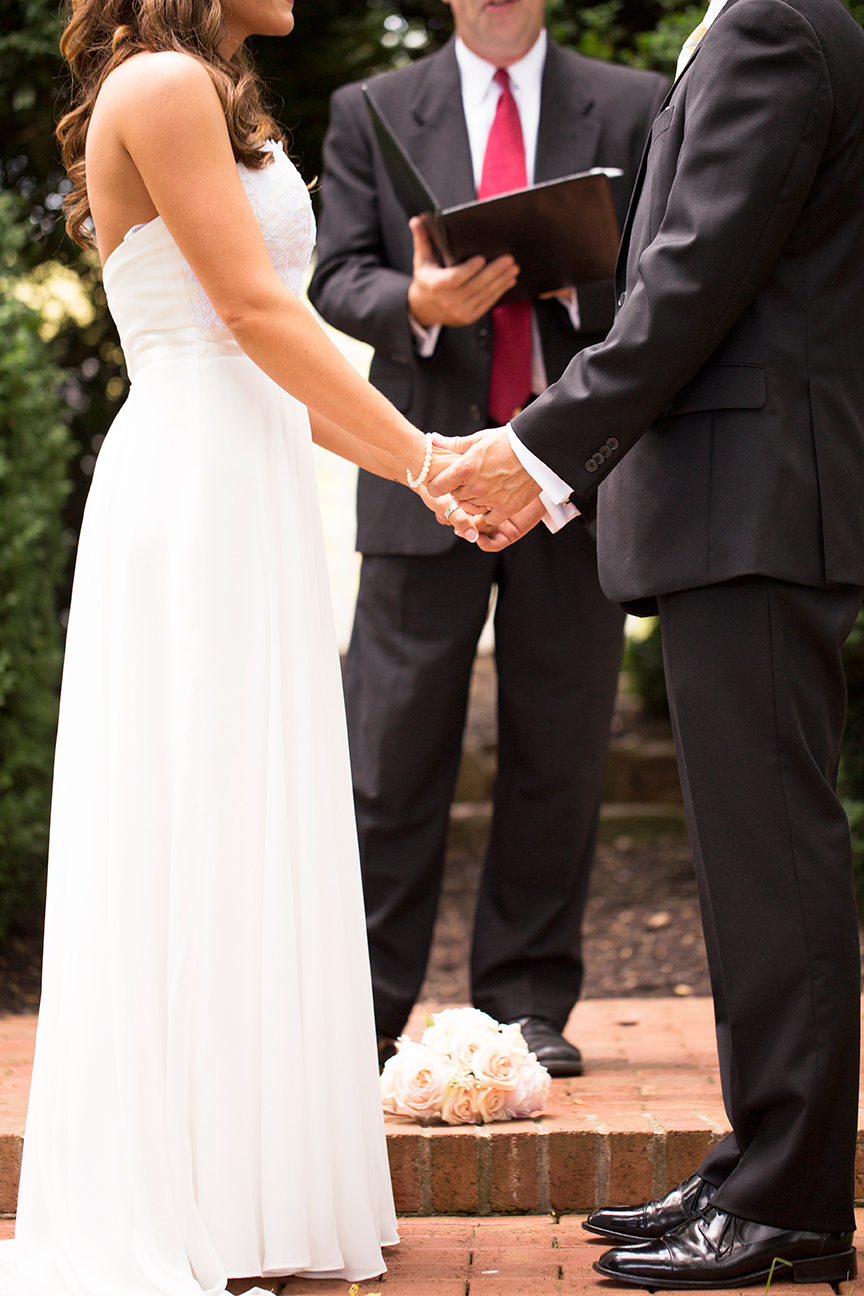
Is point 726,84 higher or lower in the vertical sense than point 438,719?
higher

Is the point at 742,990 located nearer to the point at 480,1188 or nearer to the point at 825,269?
the point at 480,1188

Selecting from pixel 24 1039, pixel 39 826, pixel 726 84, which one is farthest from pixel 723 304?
pixel 39 826

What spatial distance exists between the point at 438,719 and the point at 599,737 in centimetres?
39

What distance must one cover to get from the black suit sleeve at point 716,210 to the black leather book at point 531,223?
0.67 metres

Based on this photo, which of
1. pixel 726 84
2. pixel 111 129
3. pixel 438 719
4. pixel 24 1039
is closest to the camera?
pixel 726 84

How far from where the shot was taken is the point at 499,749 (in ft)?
10.1

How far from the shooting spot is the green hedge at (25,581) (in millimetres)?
3988

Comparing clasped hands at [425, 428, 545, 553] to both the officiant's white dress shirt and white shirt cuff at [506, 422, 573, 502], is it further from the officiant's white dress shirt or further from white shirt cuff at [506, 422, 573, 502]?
the officiant's white dress shirt

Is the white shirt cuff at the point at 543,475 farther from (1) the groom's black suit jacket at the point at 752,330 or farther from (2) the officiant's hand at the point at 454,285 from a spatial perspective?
(2) the officiant's hand at the point at 454,285

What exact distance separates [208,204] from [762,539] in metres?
0.99

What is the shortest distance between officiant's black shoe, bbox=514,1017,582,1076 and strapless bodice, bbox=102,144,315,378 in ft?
5.29

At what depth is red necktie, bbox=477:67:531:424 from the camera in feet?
9.69

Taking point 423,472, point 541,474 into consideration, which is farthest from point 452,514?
point 541,474

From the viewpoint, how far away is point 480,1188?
2381mm
